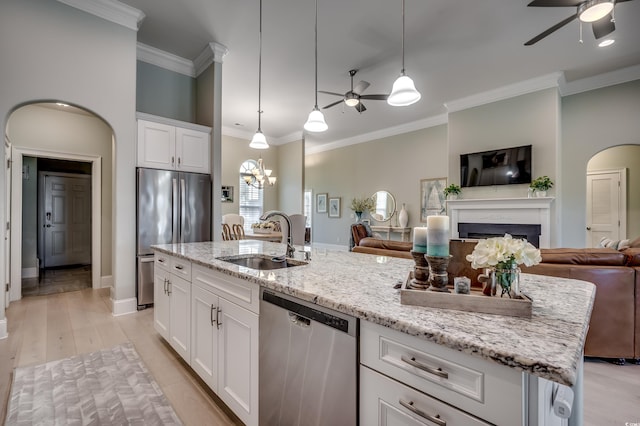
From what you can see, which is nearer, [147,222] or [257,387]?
[257,387]

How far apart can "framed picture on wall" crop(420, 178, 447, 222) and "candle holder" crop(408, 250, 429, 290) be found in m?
6.08

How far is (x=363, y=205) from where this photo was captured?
27.1 feet

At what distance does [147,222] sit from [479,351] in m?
3.88

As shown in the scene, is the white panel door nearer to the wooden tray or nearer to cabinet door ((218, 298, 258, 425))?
the wooden tray

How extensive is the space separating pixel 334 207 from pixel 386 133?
2726mm

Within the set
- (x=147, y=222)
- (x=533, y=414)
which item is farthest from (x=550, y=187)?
(x=147, y=222)

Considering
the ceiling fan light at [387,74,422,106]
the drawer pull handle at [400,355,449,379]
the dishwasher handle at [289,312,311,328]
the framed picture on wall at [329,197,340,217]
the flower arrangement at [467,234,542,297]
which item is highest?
the ceiling fan light at [387,74,422,106]

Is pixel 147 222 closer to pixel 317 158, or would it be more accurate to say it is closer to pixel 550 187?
→ pixel 550 187

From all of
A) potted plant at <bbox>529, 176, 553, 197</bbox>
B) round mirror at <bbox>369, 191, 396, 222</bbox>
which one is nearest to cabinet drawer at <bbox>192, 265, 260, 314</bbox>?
potted plant at <bbox>529, 176, 553, 197</bbox>

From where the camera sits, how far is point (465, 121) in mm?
5910

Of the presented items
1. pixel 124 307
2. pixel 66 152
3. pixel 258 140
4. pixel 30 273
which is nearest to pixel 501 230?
pixel 258 140

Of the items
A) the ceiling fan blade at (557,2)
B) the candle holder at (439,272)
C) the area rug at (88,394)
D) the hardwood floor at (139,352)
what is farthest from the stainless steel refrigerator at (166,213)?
the ceiling fan blade at (557,2)

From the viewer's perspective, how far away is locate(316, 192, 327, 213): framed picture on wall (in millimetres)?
9562

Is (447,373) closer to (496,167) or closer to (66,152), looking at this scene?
(496,167)
